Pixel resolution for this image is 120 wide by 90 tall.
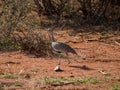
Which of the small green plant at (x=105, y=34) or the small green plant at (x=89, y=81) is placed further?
the small green plant at (x=105, y=34)

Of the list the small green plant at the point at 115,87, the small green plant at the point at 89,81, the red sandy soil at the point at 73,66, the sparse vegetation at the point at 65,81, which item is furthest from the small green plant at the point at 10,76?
the small green plant at the point at 115,87

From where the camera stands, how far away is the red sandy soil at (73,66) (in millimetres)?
7942

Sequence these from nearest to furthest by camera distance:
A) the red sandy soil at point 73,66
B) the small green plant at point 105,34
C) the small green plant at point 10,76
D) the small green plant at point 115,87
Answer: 1. the small green plant at point 115,87
2. the red sandy soil at point 73,66
3. the small green plant at point 10,76
4. the small green plant at point 105,34

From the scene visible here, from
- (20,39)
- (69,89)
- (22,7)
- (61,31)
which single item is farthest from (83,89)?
(61,31)

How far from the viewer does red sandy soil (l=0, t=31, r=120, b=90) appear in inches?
313

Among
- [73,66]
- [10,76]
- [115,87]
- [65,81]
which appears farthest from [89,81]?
[73,66]

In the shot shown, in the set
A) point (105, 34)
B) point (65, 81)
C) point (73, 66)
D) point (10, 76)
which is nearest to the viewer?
point (65, 81)

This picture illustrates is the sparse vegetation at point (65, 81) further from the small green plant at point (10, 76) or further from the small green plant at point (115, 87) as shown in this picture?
the small green plant at point (10, 76)

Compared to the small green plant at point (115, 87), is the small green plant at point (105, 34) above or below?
below

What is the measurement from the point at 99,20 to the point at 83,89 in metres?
8.01

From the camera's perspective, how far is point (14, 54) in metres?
11.2

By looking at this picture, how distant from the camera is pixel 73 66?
999 centimetres

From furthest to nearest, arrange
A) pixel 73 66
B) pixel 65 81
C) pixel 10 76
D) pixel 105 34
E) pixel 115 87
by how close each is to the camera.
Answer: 1. pixel 105 34
2. pixel 73 66
3. pixel 10 76
4. pixel 65 81
5. pixel 115 87

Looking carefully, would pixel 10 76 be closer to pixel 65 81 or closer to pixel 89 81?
pixel 65 81
